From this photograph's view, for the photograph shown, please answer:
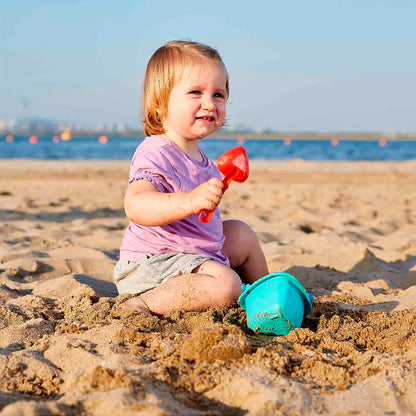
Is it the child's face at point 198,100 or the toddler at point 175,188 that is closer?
the toddler at point 175,188

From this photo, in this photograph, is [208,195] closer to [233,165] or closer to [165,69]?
[233,165]

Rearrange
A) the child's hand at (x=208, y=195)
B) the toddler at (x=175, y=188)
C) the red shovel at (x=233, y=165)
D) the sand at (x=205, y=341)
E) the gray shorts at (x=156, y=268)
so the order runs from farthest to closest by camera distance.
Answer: the gray shorts at (x=156, y=268) < the toddler at (x=175, y=188) < the red shovel at (x=233, y=165) < the child's hand at (x=208, y=195) < the sand at (x=205, y=341)

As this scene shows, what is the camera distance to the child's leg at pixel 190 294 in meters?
2.07

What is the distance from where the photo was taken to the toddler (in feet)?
6.85

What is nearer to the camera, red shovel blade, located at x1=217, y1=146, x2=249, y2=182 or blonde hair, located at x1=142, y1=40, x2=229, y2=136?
red shovel blade, located at x1=217, y1=146, x2=249, y2=182

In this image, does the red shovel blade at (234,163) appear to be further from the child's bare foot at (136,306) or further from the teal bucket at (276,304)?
the child's bare foot at (136,306)

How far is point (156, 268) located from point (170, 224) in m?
0.19

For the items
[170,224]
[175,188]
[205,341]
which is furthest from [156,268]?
[205,341]

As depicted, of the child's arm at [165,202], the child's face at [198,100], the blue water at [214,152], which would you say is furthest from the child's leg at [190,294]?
the blue water at [214,152]

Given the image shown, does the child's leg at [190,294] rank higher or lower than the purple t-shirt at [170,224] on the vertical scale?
lower

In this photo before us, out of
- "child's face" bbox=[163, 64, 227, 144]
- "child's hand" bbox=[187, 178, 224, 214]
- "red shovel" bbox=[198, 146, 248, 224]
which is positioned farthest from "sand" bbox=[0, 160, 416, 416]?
"child's face" bbox=[163, 64, 227, 144]

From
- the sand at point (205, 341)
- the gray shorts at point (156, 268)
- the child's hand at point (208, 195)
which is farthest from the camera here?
the gray shorts at point (156, 268)

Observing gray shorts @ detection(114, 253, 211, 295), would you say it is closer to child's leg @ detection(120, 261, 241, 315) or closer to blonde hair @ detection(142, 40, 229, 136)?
child's leg @ detection(120, 261, 241, 315)

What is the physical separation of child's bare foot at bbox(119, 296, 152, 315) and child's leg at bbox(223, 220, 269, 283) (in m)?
0.56
